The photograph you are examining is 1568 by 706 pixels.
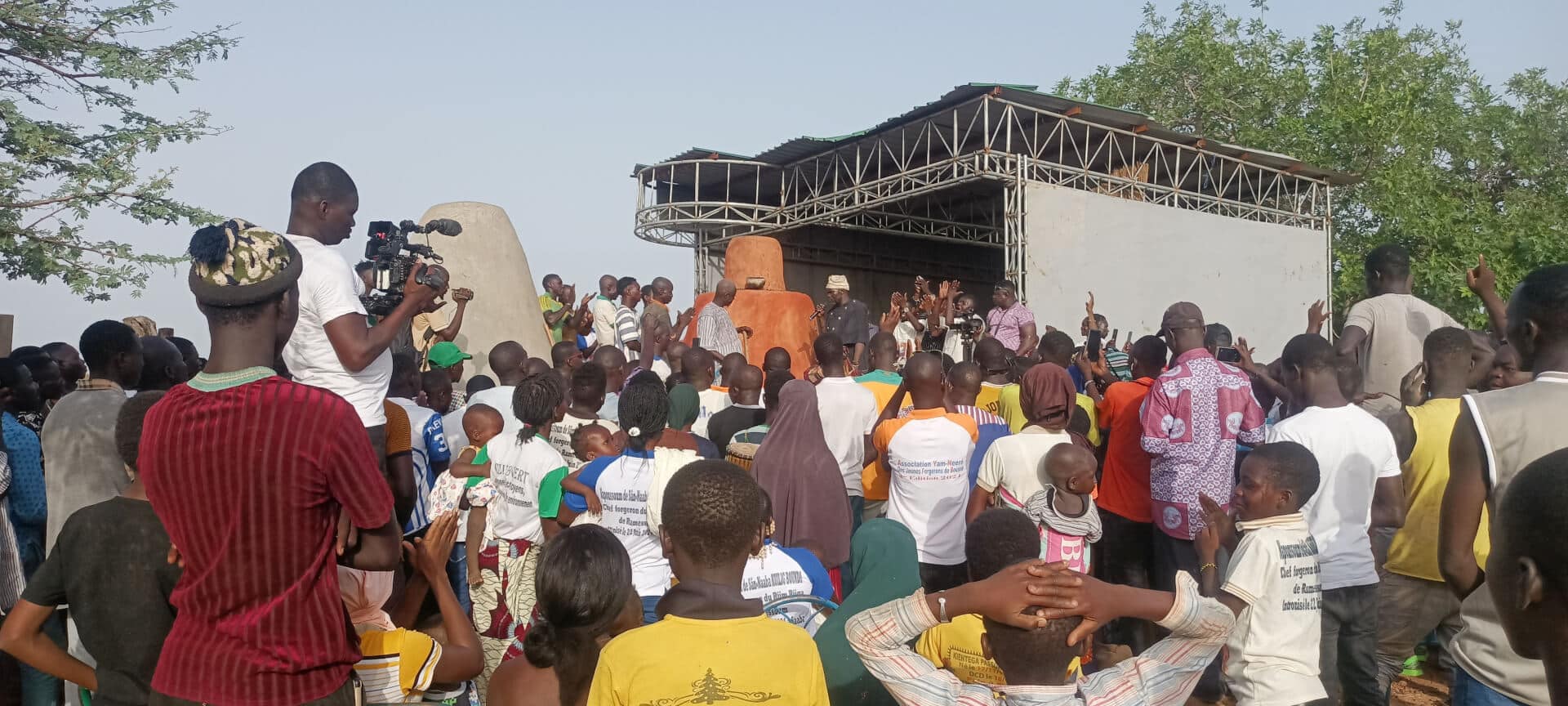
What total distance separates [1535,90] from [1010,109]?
70.9 ft

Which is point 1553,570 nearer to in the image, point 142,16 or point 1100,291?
point 142,16

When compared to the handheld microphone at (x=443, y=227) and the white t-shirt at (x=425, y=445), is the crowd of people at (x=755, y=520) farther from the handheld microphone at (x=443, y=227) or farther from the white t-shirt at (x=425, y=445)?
the handheld microphone at (x=443, y=227)

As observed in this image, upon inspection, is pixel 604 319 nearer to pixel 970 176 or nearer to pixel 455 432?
pixel 455 432

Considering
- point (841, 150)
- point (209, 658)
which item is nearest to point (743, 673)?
point (209, 658)

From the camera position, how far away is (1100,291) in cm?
1753

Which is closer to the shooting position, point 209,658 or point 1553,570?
point 1553,570

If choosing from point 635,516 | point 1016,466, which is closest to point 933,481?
point 1016,466

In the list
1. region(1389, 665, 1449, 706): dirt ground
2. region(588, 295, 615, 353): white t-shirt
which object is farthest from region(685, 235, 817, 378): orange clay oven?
region(1389, 665, 1449, 706): dirt ground

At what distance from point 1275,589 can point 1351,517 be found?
1.10 metres

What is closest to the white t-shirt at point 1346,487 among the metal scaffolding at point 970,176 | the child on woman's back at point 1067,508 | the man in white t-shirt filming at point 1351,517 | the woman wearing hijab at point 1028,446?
the man in white t-shirt filming at point 1351,517

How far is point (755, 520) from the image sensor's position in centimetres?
240

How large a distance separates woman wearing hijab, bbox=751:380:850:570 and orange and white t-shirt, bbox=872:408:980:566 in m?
0.32

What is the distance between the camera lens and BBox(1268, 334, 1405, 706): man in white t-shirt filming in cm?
407

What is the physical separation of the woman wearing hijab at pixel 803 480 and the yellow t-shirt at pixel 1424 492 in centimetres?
232
